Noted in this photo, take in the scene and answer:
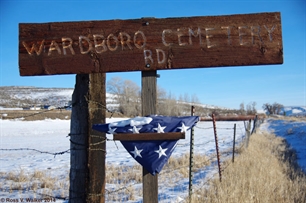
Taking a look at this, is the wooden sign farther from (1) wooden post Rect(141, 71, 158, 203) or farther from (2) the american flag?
(2) the american flag

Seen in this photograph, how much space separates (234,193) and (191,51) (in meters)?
2.72

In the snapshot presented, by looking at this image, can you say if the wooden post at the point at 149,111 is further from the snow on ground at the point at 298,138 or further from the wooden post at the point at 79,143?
the snow on ground at the point at 298,138

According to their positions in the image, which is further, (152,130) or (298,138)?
(298,138)

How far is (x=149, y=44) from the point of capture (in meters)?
2.56

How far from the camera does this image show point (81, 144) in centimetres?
276

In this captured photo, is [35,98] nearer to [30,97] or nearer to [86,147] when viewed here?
[30,97]

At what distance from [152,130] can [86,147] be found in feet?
2.52

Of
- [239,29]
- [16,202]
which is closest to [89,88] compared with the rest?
[239,29]

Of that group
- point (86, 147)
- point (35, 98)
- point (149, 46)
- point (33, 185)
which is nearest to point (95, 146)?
point (86, 147)

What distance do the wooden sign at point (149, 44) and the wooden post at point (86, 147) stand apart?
25 centimetres

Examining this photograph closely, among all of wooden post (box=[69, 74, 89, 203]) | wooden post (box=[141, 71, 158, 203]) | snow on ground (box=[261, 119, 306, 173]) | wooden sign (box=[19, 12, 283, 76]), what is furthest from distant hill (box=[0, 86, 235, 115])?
wooden post (box=[141, 71, 158, 203])

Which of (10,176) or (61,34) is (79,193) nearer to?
(61,34)

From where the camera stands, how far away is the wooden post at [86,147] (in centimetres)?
274

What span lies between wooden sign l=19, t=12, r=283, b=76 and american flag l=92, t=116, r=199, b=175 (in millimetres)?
502
